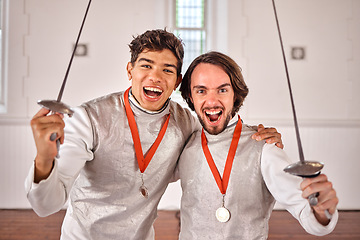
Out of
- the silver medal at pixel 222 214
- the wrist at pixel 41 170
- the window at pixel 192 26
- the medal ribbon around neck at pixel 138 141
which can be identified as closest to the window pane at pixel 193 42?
the window at pixel 192 26

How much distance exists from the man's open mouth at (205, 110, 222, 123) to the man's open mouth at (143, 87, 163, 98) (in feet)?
0.75

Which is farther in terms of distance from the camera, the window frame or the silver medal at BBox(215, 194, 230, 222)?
the window frame

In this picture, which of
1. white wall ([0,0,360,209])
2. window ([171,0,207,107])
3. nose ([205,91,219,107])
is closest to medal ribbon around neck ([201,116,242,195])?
nose ([205,91,219,107])

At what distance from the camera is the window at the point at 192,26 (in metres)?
4.71

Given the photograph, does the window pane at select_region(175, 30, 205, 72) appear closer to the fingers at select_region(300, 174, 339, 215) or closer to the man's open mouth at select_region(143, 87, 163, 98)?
the man's open mouth at select_region(143, 87, 163, 98)

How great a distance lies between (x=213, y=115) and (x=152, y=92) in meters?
0.29

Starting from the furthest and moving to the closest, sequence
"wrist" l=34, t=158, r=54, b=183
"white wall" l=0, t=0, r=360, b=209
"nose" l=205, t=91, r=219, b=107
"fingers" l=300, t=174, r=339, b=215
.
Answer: "white wall" l=0, t=0, r=360, b=209 → "nose" l=205, t=91, r=219, b=107 → "wrist" l=34, t=158, r=54, b=183 → "fingers" l=300, t=174, r=339, b=215

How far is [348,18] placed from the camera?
173 inches

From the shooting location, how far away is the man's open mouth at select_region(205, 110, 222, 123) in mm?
1396

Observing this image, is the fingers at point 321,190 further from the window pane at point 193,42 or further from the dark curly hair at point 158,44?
the window pane at point 193,42

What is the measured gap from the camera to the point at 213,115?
1417 millimetres

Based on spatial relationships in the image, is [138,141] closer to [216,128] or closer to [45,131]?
[216,128]

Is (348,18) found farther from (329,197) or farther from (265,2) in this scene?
(329,197)

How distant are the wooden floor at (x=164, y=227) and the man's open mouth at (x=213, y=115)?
208 cm
